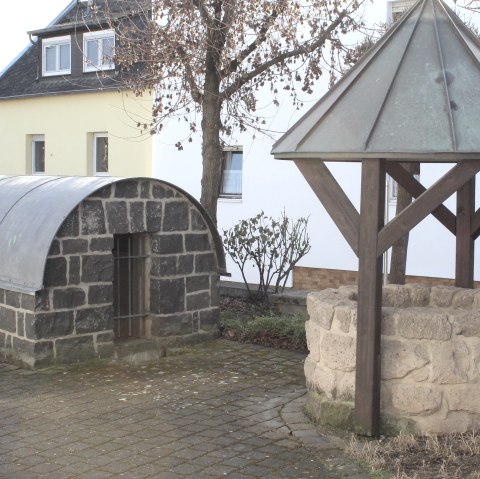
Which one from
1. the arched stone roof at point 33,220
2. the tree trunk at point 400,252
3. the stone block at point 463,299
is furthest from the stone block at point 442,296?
the arched stone roof at point 33,220

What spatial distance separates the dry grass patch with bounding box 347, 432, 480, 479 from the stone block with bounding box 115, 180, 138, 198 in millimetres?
4203

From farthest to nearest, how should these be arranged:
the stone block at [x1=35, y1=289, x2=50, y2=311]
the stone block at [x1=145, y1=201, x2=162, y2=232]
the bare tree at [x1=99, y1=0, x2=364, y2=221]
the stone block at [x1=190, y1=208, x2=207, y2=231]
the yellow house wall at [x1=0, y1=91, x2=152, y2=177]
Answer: the yellow house wall at [x1=0, y1=91, x2=152, y2=177], the bare tree at [x1=99, y1=0, x2=364, y2=221], the stone block at [x1=190, y1=208, x2=207, y2=231], the stone block at [x1=145, y1=201, x2=162, y2=232], the stone block at [x1=35, y1=289, x2=50, y2=311]

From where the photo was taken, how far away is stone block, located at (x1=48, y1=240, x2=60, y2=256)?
8.66 meters

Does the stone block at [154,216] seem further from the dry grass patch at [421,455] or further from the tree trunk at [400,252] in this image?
the dry grass patch at [421,455]

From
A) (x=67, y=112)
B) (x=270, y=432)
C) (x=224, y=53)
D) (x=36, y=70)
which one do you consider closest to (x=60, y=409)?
(x=270, y=432)

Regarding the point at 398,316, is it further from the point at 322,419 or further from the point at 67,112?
the point at 67,112

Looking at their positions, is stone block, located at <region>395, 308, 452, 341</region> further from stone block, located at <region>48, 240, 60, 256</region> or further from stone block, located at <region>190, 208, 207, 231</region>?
stone block, located at <region>190, 208, 207, 231</region>

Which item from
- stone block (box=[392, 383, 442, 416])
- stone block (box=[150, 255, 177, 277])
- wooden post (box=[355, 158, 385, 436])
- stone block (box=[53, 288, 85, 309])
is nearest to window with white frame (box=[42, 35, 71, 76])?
stone block (box=[150, 255, 177, 277])

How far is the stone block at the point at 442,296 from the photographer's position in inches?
306

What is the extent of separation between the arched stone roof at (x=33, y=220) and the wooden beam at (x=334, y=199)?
3140 mm

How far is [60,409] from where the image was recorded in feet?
23.7

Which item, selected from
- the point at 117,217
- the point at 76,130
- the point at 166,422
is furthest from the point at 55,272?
the point at 76,130

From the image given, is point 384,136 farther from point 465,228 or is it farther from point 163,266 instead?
point 163,266

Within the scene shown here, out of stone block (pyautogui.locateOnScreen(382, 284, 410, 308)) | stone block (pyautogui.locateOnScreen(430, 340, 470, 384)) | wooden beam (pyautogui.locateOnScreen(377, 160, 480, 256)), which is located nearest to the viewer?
wooden beam (pyautogui.locateOnScreen(377, 160, 480, 256))
